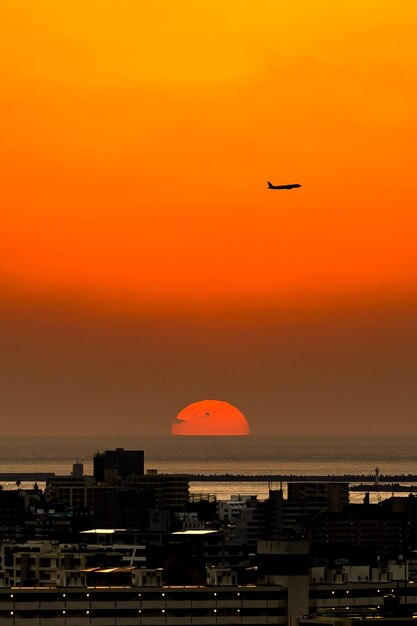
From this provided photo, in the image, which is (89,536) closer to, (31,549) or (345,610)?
(31,549)

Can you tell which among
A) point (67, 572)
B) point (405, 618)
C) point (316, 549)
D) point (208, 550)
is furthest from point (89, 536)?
point (405, 618)

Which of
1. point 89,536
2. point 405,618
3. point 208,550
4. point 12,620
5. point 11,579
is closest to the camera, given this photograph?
point 405,618

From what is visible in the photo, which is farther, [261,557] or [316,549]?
[316,549]

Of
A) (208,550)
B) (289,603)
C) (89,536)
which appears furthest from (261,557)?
(89,536)

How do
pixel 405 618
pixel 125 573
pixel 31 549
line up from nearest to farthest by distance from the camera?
1. pixel 405 618
2. pixel 125 573
3. pixel 31 549

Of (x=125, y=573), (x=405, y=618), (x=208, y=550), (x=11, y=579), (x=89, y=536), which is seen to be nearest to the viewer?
(x=405, y=618)

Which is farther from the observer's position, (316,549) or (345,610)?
(316,549)

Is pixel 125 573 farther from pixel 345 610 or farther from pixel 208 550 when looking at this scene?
pixel 208 550

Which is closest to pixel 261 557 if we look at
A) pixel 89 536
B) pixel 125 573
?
pixel 125 573

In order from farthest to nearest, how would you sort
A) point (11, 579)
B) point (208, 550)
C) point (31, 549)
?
point (208, 550), point (31, 549), point (11, 579)
